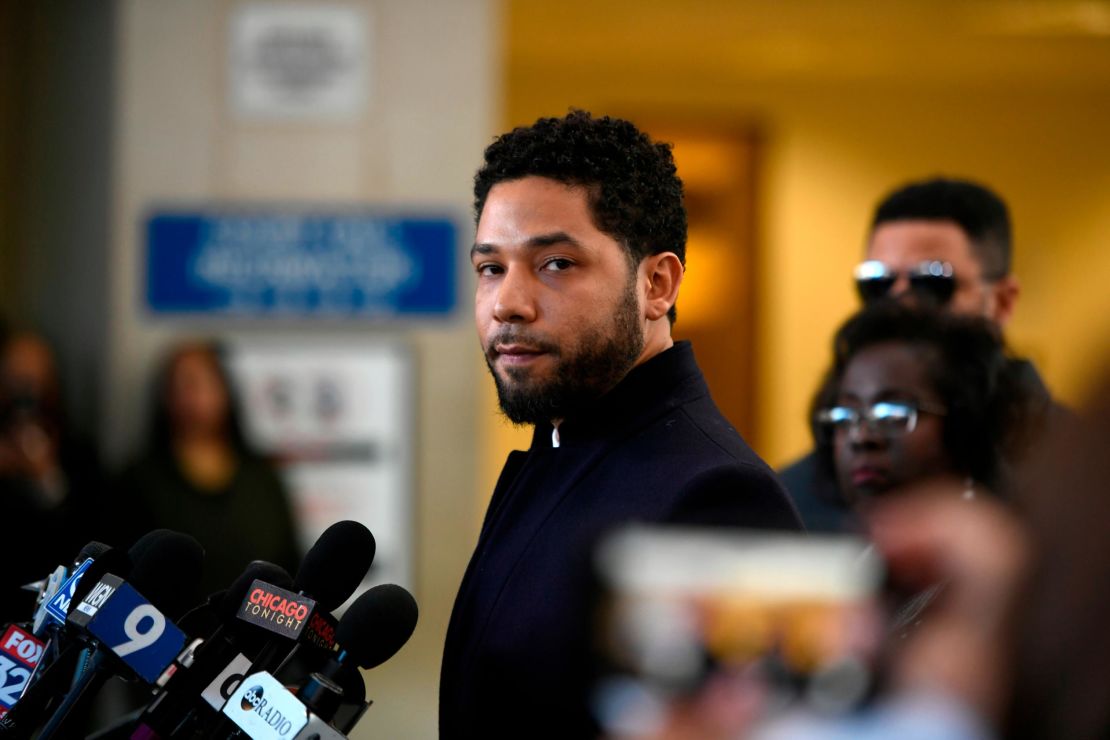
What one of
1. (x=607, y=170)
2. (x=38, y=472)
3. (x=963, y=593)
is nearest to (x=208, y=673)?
(x=607, y=170)

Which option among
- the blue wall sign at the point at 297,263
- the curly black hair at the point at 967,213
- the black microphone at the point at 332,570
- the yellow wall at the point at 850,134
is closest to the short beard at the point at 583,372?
the black microphone at the point at 332,570

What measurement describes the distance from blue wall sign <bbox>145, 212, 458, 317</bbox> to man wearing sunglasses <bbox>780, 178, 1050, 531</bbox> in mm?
2481

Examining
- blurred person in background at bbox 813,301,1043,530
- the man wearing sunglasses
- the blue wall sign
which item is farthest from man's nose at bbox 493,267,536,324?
the blue wall sign

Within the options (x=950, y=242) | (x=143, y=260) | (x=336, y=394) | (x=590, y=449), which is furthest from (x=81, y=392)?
(x=590, y=449)

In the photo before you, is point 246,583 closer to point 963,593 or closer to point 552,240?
point 552,240

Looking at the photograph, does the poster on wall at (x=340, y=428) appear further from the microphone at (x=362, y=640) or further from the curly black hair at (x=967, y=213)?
the microphone at (x=362, y=640)

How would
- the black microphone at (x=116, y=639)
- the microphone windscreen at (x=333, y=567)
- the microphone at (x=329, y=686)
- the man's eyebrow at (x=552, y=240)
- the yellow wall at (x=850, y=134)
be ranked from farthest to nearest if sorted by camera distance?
the yellow wall at (x=850, y=134) < the man's eyebrow at (x=552, y=240) < the microphone windscreen at (x=333, y=567) < the black microphone at (x=116, y=639) < the microphone at (x=329, y=686)

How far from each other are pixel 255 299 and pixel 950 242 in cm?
295

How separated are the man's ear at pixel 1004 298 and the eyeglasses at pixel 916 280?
4.8 inches

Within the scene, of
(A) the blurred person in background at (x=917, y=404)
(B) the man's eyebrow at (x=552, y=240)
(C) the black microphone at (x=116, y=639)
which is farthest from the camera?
(A) the blurred person in background at (x=917, y=404)

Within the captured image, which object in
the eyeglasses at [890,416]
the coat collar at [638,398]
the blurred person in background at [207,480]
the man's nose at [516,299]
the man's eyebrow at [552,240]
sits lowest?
the blurred person in background at [207,480]

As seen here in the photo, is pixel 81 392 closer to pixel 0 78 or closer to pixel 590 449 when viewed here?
pixel 0 78

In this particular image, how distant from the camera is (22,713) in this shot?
1.39 metres

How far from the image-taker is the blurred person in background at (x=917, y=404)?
2092mm
